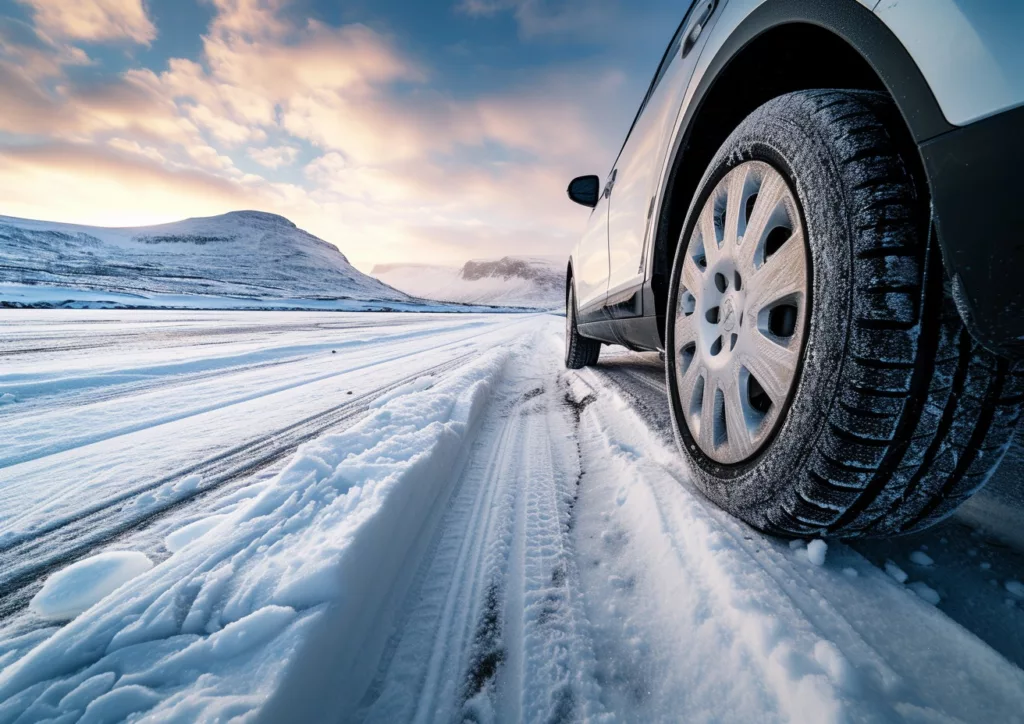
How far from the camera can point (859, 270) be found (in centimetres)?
74

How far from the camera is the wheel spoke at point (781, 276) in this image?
86 cm

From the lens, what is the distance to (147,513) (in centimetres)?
112

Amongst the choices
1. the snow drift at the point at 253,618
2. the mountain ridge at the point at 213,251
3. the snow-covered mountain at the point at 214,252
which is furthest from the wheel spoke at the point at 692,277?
the mountain ridge at the point at 213,251

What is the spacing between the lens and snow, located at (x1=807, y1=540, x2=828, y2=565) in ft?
2.84

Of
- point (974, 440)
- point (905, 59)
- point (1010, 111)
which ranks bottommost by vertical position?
point (974, 440)

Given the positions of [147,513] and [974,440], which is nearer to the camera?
[974,440]

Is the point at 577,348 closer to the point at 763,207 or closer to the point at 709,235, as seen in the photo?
the point at 709,235

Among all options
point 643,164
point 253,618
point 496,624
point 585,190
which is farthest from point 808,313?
point 585,190

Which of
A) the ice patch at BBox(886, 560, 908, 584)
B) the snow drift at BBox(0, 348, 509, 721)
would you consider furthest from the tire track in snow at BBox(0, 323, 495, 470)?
the ice patch at BBox(886, 560, 908, 584)

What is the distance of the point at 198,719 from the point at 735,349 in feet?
4.01

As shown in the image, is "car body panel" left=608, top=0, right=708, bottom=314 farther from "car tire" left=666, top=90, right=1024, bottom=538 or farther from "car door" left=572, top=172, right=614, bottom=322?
"car tire" left=666, top=90, right=1024, bottom=538

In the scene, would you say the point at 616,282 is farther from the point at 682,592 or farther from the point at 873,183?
the point at 682,592

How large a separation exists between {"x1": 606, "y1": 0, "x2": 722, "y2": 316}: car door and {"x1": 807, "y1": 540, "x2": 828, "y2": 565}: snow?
1.16 m

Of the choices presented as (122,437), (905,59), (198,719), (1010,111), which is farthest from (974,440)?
(122,437)
